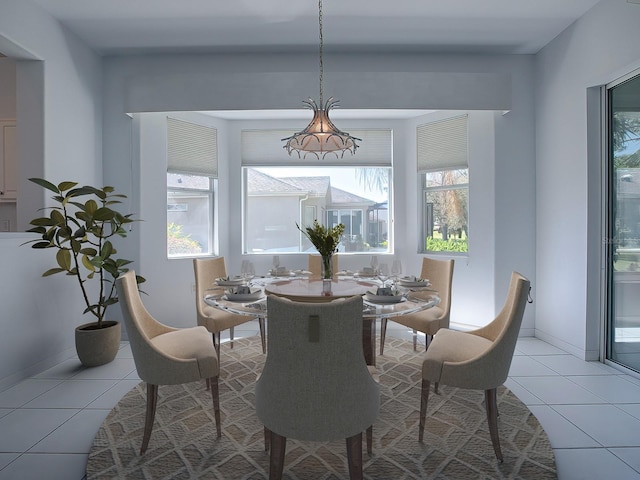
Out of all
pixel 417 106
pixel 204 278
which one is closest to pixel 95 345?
pixel 204 278

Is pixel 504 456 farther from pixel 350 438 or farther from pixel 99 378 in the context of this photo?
pixel 99 378

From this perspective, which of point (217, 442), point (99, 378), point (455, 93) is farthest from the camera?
point (455, 93)

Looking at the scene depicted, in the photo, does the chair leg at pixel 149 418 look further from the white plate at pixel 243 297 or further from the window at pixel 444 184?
the window at pixel 444 184

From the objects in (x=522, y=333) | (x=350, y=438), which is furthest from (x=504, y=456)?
(x=522, y=333)

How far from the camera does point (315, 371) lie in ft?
4.78

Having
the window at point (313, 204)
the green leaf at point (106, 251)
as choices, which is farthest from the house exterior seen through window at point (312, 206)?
the green leaf at point (106, 251)

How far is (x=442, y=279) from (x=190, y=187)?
3328 mm

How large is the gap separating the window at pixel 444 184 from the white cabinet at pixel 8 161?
488cm

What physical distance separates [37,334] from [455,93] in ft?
15.9

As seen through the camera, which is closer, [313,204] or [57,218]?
[57,218]

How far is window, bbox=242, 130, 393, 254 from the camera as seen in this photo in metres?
5.12

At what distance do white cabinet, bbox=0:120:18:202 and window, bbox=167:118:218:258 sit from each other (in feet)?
5.34

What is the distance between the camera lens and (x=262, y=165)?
5.02m

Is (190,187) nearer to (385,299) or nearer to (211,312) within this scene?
(211,312)
